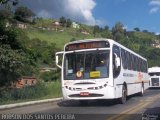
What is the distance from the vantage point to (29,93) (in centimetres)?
2580

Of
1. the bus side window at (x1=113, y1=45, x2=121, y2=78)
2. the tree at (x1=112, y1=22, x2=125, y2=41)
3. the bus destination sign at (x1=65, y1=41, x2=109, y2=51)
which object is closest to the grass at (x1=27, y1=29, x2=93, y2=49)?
the tree at (x1=112, y1=22, x2=125, y2=41)

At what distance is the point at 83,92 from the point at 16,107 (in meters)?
3.59

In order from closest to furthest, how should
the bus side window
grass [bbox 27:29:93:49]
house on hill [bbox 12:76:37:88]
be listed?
the bus side window < house on hill [bbox 12:76:37:88] < grass [bbox 27:29:93:49]

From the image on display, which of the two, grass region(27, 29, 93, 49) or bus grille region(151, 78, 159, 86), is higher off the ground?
grass region(27, 29, 93, 49)

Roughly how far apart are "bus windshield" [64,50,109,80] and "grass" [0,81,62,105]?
15.4 ft

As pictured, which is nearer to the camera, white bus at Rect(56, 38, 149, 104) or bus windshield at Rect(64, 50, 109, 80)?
white bus at Rect(56, 38, 149, 104)

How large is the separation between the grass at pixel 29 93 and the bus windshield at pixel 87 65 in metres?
4.69

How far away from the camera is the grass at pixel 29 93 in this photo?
2325 cm

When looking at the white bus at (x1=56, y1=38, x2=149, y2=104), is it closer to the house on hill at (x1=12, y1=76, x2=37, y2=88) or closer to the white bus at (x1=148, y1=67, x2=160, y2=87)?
the house on hill at (x1=12, y1=76, x2=37, y2=88)

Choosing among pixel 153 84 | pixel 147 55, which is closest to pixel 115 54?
pixel 153 84

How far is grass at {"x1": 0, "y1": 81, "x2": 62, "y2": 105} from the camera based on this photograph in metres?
23.2

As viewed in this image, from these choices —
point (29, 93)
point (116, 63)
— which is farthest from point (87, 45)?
point (29, 93)

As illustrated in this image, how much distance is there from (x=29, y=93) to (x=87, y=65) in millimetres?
8443

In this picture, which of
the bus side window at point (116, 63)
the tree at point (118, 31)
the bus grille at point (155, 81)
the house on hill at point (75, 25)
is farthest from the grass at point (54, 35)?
the bus side window at point (116, 63)
